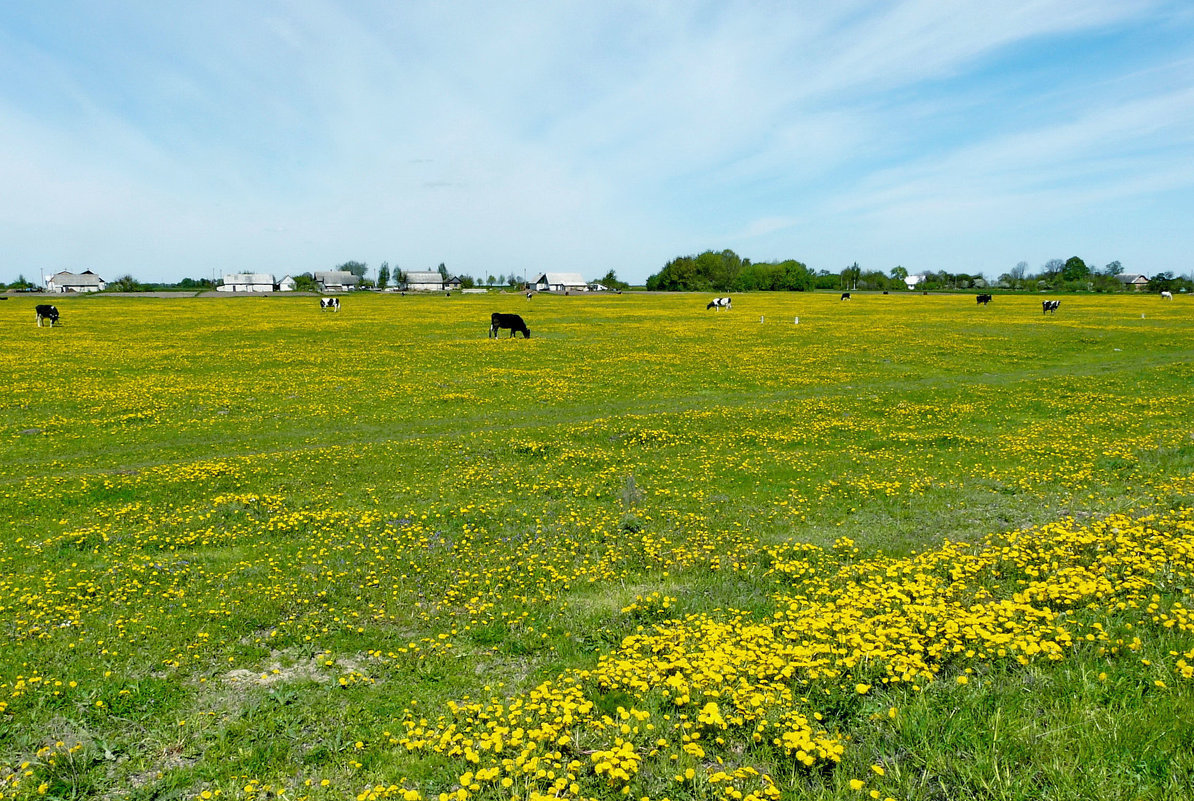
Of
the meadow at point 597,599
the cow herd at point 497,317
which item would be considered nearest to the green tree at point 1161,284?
the cow herd at point 497,317

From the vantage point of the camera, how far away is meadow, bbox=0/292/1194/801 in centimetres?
728

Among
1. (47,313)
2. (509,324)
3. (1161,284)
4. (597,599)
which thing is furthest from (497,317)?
(1161,284)

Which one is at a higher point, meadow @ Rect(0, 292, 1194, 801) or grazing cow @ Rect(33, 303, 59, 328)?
grazing cow @ Rect(33, 303, 59, 328)

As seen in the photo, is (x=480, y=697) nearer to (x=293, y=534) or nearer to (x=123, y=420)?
(x=293, y=534)

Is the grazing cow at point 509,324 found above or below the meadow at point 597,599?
above

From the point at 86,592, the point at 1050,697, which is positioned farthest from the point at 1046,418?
the point at 86,592

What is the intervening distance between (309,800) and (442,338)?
173 feet

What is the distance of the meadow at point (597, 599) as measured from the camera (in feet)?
23.9

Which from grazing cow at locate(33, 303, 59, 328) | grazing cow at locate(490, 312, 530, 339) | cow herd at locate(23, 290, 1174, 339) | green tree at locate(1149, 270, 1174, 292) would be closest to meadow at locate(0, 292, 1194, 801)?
grazing cow at locate(490, 312, 530, 339)

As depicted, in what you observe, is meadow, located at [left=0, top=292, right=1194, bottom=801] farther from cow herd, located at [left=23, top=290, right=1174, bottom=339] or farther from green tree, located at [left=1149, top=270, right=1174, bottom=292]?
green tree, located at [left=1149, top=270, right=1174, bottom=292]

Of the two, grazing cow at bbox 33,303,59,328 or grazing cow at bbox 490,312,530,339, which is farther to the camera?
grazing cow at bbox 33,303,59,328

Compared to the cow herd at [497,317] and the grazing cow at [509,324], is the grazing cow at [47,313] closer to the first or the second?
the cow herd at [497,317]

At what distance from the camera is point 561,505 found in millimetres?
17234

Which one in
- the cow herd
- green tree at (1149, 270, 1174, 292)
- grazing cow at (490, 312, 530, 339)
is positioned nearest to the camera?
grazing cow at (490, 312, 530, 339)
